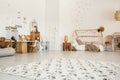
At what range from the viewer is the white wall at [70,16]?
6.75 metres

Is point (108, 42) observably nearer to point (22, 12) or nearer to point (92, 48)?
point (92, 48)

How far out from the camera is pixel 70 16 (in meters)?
7.16

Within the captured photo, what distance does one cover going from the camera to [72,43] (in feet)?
21.6

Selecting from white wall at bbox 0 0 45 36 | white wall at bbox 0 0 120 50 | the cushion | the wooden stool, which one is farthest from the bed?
the cushion

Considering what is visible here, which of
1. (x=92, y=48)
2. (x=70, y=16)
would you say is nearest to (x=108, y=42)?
(x=92, y=48)

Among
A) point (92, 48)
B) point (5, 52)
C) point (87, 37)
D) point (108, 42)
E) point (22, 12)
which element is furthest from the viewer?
point (87, 37)

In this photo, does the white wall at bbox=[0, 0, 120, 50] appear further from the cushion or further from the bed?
the cushion

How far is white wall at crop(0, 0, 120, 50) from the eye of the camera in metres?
6.75

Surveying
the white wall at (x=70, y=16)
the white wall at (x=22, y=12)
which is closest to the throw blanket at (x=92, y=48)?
the white wall at (x=70, y=16)

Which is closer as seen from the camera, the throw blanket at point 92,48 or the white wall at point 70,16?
the throw blanket at point 92,48

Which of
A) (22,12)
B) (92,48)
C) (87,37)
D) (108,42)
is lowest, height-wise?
(92,48)

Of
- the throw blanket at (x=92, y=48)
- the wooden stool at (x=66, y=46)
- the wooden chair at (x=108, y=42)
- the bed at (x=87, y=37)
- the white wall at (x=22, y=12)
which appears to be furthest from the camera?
the bed at (x=87, y=37)

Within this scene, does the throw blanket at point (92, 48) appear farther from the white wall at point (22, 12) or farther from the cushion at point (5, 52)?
the cushion at point (5, 52)

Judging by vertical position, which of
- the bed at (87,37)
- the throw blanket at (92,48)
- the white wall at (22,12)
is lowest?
the throw blanket at (92,48)
